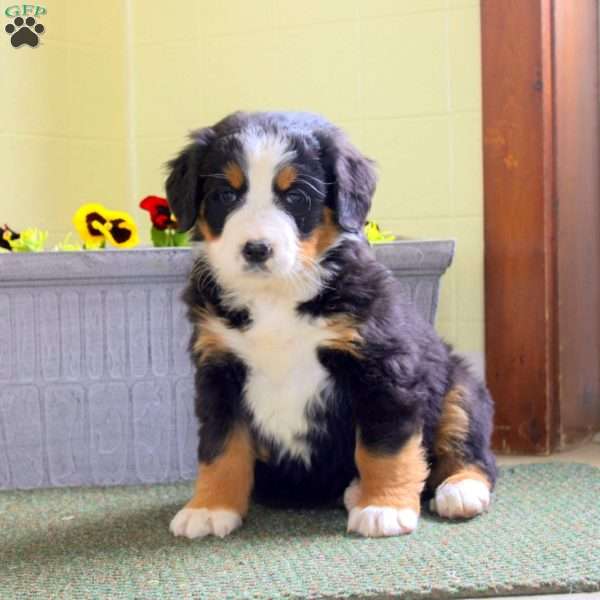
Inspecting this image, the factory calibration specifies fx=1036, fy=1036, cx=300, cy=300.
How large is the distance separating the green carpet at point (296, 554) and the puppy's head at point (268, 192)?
1.82ft

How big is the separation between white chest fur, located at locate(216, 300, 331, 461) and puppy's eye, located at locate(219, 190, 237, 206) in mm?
247

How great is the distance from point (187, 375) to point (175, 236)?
391 mm

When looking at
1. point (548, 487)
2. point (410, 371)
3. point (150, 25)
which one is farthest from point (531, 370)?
point (150, 25)

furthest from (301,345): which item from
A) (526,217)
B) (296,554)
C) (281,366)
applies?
(526,217)

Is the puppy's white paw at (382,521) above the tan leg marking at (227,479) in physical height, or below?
below

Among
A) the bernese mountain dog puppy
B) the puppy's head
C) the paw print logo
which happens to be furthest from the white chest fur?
the paw print logo

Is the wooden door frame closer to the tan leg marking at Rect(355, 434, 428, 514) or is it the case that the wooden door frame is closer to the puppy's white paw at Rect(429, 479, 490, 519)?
the puppy's white paw at Rect(429, 479, 490, 519)

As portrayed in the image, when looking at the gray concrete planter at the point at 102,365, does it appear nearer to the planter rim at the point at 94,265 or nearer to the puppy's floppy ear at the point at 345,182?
the planter rim at the point at 94,265

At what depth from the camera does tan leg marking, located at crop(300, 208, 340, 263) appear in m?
2.16

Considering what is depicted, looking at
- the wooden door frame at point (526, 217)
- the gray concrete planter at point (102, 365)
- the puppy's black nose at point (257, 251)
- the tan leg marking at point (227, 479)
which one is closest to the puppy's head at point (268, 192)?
the puppy's black nose at point (257, 251)

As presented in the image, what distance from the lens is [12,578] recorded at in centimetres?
195

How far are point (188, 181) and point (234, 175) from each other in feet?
0.46

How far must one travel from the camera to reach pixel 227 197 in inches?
84.7

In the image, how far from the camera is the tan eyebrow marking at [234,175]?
2123 mm
